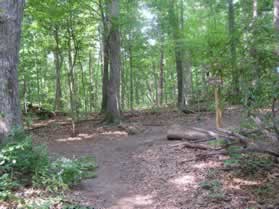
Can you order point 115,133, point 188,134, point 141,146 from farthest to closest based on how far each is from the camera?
point 115,133 → point 141,146 → point 188,134

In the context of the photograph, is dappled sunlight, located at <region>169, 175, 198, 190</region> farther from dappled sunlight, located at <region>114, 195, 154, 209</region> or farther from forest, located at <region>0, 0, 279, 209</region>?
dappled sunlight, located at <region>114, 195, 154, 209</region>

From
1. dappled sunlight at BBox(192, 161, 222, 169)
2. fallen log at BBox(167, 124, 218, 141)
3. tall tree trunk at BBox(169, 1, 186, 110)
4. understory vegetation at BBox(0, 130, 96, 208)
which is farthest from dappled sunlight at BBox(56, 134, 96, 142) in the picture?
tall tree trunk at BBox(169, 1, 186, 110)

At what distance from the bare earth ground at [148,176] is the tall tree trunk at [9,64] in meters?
1.87

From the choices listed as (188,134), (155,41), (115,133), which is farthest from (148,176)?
(155,41)

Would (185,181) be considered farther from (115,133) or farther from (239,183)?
(115,133)

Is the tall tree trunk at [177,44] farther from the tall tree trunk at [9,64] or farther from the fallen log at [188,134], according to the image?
the tall tree trunk at [9,64]

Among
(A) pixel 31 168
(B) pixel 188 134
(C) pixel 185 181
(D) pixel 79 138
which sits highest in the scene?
(B) pixel 188 134

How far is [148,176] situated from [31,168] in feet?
7.05

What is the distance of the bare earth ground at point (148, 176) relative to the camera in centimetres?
436

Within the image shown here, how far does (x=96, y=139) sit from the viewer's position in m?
9.64

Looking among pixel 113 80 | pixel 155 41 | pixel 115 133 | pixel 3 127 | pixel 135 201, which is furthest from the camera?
pixel 155 41

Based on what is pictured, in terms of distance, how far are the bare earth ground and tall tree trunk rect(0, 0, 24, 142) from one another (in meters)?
1.87

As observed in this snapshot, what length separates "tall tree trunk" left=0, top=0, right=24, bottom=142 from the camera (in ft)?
18.2

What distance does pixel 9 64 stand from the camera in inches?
224
